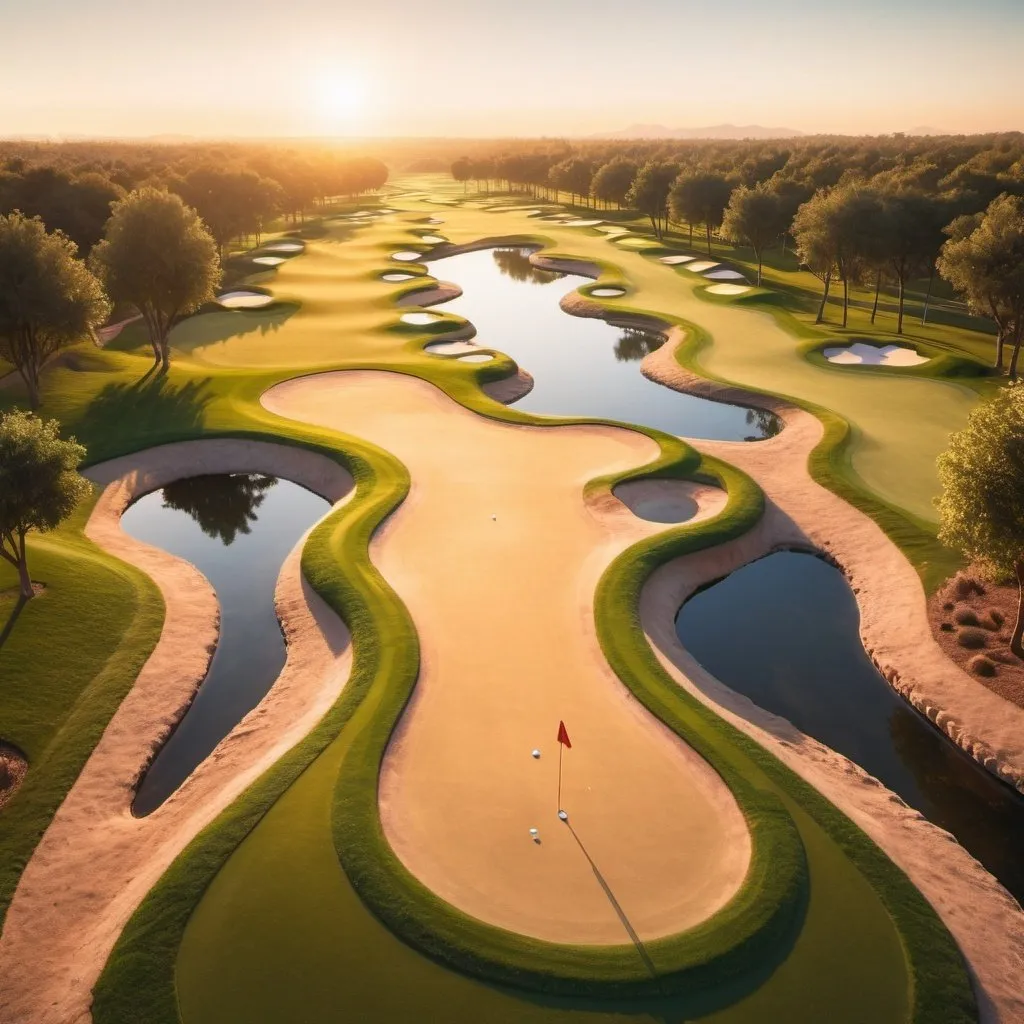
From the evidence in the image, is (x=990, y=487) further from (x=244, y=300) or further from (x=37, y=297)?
(x=244, y=300)

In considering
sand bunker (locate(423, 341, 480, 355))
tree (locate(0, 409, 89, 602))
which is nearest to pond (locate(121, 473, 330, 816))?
tree (locate(0, 409, 89, 602))

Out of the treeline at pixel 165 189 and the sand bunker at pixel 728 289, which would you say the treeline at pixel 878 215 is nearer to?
the sand bunker at pixel 728 289

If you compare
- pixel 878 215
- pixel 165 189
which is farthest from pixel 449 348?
pixel 878 215

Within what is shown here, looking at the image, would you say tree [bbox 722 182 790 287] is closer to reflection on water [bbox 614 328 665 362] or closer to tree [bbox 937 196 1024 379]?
reflection on water [bbox 614 328 665 362]

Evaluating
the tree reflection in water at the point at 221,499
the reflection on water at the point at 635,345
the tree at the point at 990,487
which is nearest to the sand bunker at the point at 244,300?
the reflection on water at the point at 635,345

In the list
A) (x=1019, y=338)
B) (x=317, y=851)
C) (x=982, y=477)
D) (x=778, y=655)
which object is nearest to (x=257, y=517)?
(x=317, y=851)
